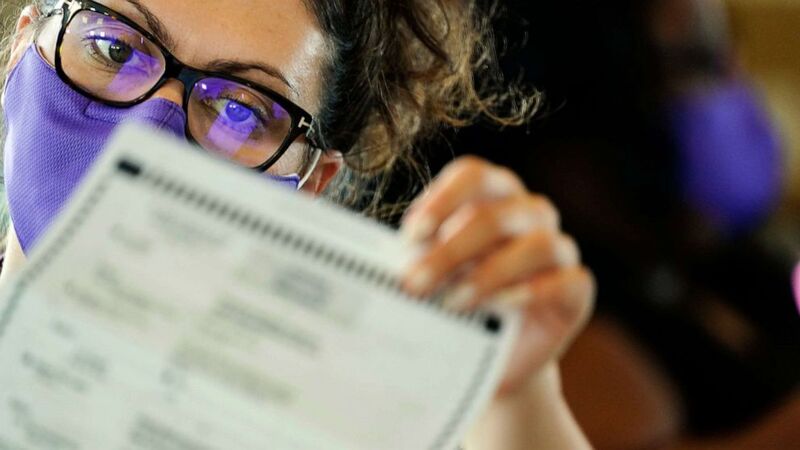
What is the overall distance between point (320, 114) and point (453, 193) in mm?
550

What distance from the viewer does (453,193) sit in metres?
0.48

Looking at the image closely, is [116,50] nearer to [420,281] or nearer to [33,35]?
[33,35]

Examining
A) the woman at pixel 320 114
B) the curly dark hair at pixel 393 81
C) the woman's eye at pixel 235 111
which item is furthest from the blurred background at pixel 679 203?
the woman's eye at pixel 235 111

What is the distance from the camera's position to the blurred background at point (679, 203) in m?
1.91

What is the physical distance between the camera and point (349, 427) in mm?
428

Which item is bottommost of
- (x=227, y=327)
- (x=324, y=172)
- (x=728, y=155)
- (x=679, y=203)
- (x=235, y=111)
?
(x=679, y=203)

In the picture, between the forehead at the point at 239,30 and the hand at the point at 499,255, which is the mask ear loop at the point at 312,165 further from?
the hand at the point at 499,255

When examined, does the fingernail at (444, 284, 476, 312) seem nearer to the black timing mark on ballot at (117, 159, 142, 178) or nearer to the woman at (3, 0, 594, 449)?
the woman at (3, 0, 594, 449)

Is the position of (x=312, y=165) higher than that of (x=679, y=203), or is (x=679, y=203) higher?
(x=312, y=165)

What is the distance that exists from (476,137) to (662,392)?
784 mm

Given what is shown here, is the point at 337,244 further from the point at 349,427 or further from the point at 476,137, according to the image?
the point at 476,137

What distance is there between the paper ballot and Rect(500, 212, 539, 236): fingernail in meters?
0.07

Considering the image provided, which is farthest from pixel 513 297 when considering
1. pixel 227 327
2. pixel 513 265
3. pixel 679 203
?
pixel 679 203

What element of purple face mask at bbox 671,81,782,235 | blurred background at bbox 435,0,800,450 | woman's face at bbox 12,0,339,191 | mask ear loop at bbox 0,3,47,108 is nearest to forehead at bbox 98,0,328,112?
woman's face at bbox 12,0,339,191
